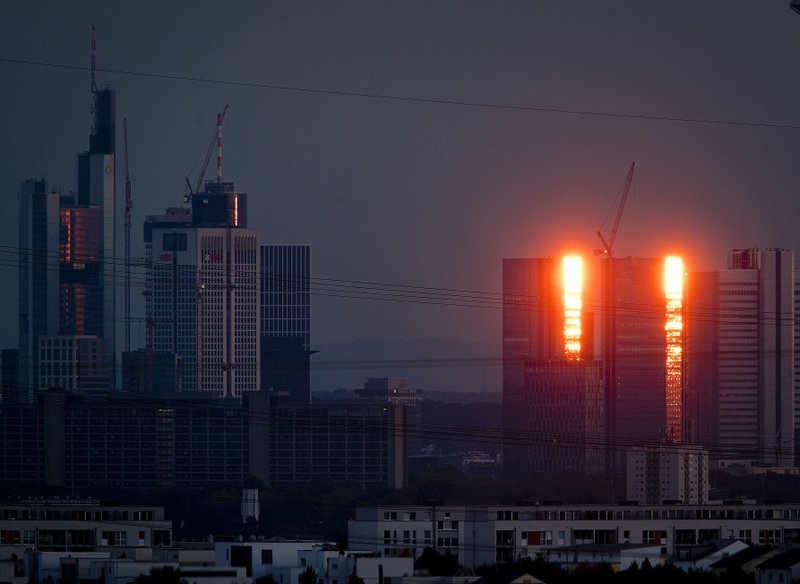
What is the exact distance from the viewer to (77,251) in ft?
644

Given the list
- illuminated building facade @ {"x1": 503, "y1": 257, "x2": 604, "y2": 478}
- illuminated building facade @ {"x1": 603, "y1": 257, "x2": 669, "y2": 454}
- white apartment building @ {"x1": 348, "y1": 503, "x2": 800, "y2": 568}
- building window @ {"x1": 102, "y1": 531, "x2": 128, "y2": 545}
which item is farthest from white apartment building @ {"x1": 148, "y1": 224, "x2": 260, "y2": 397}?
building window @ {"x1": 102, "y1": 531, "x2": 128, "y2": 545}

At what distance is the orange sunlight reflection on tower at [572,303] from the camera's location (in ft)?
596

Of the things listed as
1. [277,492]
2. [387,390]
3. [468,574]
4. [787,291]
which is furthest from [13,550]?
[787,291]

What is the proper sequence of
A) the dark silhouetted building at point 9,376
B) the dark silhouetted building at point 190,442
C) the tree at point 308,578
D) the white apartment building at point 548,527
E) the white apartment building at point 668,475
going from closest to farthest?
the tree at point 308,578, the white apartment building at point 548,527, the white apartment building at point 668,475, the dark silhouetted building at point 190,442, the dark silhouetted building at point 9,376

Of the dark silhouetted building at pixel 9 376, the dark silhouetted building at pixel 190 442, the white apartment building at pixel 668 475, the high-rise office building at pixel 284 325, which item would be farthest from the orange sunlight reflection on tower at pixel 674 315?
the dark silhouetted building at pixel 9 376

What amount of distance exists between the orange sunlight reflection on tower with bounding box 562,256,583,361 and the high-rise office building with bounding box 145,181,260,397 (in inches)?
1108

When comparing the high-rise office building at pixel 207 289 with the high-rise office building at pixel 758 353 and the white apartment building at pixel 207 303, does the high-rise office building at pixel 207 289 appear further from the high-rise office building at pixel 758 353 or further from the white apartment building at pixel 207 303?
the high-rise office building at pixel 758 353

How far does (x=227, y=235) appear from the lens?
633 ft

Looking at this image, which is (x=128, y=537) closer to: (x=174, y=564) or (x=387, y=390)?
(x=174, y=564)

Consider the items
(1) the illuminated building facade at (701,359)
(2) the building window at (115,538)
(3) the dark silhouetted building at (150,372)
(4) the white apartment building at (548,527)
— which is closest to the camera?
(2) the building window at (115,538)

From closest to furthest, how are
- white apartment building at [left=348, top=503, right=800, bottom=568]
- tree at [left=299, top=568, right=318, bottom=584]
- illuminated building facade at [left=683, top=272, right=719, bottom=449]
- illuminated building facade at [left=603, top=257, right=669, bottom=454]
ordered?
tree at [left=299, top=568, right=318, bottom=584] < white apartment building at [left=348, top=503, right=800, bottom=568] < illuminated building facade at [left=603, top=257, right=669, bottom=454] < illuminated building facade at [left=683, top=272, right=719, bottom=449]

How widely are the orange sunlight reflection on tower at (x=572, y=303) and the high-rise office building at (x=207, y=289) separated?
28137 millimetres

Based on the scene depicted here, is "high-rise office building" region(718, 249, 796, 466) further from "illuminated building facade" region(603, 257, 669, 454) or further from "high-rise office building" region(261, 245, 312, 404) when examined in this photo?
"high-rise office building" region(261, 245, 312, 404)

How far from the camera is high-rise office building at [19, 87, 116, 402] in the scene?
188 metres
